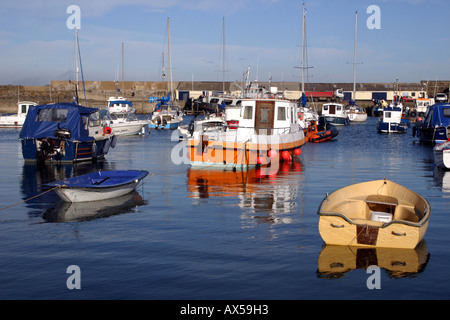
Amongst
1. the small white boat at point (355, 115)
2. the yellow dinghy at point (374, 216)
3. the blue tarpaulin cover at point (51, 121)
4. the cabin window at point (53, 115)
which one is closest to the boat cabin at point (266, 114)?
the blue tarpaulin cover at point (51, 121)

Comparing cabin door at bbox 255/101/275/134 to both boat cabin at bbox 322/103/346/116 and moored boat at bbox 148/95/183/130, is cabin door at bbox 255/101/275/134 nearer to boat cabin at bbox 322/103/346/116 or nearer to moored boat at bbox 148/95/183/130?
moored boat at bbox 148/95/183/130

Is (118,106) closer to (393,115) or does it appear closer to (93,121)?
(93,121)

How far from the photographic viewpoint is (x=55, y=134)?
2497cm

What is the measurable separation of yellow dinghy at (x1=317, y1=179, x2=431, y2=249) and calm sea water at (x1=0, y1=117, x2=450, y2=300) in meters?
0.33

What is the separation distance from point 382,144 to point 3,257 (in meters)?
32.8

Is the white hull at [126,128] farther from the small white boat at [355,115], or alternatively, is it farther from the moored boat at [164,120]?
the small white boat at [355,115]

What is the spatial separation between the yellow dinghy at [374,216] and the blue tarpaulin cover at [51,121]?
56.2 feet

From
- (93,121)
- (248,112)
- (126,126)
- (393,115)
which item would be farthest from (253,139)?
(393,115)

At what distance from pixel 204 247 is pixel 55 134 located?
1616cm

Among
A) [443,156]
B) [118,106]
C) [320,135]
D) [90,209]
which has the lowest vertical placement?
[90,209]

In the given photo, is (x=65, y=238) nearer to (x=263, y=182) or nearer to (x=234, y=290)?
(x=234, y=290)

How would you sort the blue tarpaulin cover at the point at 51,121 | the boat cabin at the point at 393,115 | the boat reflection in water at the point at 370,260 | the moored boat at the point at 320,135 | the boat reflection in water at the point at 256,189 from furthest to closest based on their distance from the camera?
the boat cabin at the point at 393,115 < the moored boat at the point at 320,135 < the blue tarpaulin cover at the point at 51,121 < the boat reflection in water at the point at 256,189 < the boat reflection in water at the point at 370,260

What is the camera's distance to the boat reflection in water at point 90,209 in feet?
46.6
